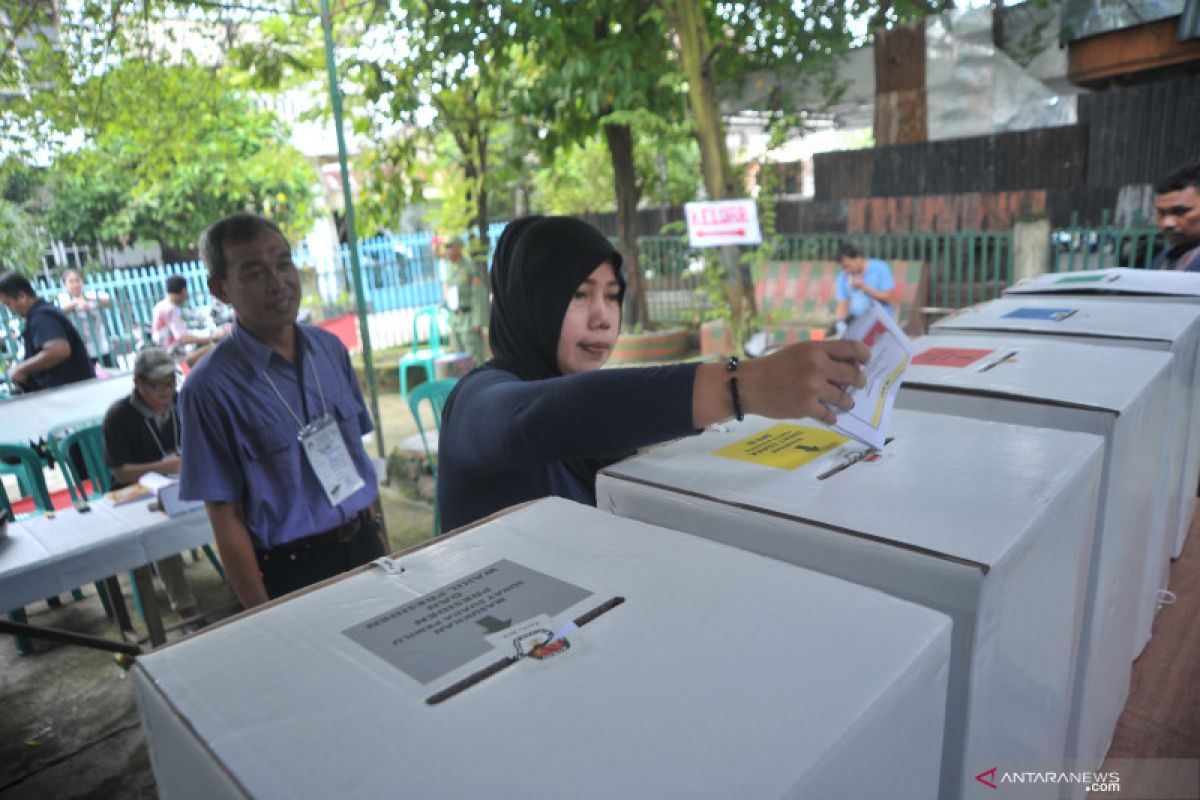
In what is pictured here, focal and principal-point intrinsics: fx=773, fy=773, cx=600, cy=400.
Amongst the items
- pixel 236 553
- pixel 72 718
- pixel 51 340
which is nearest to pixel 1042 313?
pixel 236 553

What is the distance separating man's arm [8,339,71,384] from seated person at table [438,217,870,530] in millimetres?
4326

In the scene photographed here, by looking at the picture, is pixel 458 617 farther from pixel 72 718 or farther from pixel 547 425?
pixel 72 718

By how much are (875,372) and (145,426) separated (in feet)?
13.1

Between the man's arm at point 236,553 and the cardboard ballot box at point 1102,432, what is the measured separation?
67.6 inches

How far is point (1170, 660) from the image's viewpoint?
1.15 m

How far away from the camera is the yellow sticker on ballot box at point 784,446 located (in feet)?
2.92

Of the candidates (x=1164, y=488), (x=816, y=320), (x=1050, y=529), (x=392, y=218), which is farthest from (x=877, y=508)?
(x=816, y=320)

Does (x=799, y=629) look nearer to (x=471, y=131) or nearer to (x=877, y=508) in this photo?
(x=877, y=508)

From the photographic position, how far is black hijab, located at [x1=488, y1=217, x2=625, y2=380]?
1382 mm

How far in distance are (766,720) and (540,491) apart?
0.77 meters

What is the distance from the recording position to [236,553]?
2.05m

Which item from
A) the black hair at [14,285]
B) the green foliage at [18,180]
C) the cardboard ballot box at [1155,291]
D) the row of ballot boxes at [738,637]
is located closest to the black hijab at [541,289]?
the row of ballot boxes at [738,637]

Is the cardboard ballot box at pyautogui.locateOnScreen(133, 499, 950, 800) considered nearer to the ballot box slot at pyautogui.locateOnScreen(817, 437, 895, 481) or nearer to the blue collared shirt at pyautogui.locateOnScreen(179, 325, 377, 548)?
the ballot box slot at pyautogui.locateOnScreen(817, 437, 895, 481)

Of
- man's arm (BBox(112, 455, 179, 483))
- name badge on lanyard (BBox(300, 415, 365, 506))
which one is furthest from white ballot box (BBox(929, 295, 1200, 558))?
man's arm (BBox(112, 455, 179, 483))
